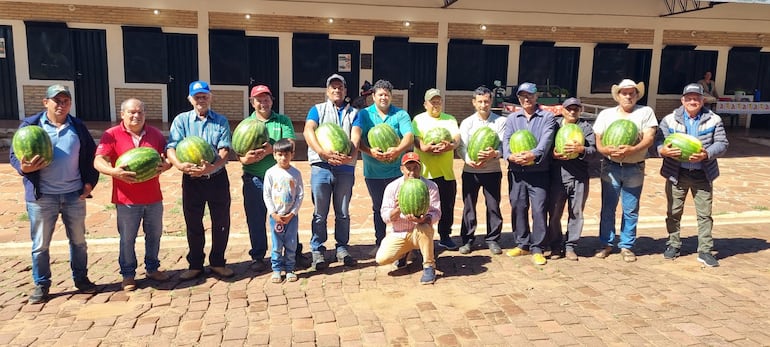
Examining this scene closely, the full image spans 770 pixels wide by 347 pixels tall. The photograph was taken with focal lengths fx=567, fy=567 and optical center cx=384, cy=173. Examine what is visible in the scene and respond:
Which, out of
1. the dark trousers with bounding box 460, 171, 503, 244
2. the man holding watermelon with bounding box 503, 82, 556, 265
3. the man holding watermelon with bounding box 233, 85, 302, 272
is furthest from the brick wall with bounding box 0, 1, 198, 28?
the man holding watermelon with bounding box 503, 82, 556, 265

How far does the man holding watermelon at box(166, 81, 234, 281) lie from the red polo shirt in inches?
9.7

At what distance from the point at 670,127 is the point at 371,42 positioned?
12.0m

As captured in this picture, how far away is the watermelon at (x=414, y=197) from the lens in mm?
5508

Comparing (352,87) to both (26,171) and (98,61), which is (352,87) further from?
(26,171)

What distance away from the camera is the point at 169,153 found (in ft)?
17.8

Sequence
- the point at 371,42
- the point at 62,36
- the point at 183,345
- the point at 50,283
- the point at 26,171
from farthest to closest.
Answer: the point at 371,42
the point at 62,36
the point at 50,283
the point at 26,171
the point at 183,345

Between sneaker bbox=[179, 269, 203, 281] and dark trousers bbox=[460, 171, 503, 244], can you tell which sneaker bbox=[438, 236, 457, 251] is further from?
sneaker bbox=[179, 269, 203, 281]

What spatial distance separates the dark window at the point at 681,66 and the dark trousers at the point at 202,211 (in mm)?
17890

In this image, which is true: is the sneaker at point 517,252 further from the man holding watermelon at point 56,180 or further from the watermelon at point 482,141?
the man holding watermelon at point 56,180

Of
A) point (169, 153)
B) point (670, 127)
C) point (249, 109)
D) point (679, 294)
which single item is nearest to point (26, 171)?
point (169, 153)

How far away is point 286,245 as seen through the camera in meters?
5.79

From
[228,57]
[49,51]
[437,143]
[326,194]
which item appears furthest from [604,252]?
[49,51]

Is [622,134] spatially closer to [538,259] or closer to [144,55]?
[538,259]

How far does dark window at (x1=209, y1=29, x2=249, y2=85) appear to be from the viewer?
16453mm
